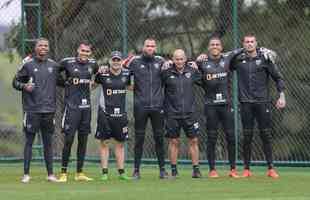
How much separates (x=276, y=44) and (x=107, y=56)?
3.34 m

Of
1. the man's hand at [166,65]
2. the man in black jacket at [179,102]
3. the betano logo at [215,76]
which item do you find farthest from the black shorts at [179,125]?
the man's hand at [166,65]

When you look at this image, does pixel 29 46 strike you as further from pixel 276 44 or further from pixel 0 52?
pixel 276 44

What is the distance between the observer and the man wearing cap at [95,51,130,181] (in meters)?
14.7

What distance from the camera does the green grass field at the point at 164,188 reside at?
11446 mm

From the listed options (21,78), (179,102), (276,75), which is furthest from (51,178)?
(276,75)

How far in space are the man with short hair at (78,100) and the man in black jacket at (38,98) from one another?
277mm

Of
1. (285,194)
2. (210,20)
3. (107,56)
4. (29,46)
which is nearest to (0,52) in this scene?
(29,46)

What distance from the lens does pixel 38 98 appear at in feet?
47.1

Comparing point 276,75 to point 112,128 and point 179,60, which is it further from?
point 112,128

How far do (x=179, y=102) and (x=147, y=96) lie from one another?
20.7 inches

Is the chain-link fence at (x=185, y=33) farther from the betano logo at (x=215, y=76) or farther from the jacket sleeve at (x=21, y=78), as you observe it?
the jacket sleeve at (x=21, y=78)

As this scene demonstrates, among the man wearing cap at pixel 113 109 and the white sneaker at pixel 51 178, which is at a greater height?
the man wearing cap at pixel 113 109

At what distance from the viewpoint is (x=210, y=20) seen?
59.1 ft

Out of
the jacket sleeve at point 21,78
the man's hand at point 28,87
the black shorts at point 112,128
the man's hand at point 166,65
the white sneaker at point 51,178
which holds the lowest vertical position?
the white sneaker at point 51,178
